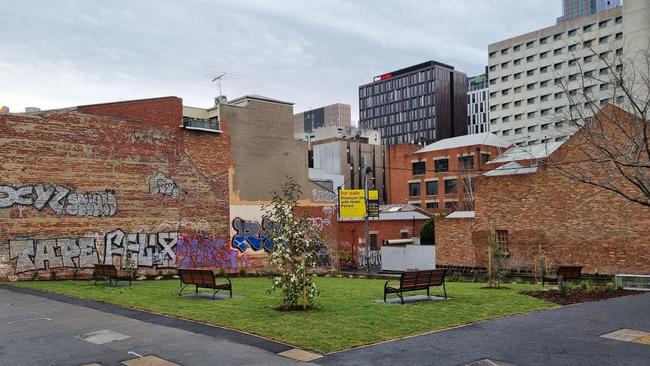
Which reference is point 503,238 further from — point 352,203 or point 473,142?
point 473,142

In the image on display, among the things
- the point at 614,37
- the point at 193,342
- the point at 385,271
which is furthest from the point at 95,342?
the point at 614,37

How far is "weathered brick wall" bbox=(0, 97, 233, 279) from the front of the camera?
73.0 ft

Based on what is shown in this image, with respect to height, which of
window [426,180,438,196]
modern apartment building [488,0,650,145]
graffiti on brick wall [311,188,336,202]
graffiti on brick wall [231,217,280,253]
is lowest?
graffiti on brick wall [231,217,280,253]

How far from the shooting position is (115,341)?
32.2ft

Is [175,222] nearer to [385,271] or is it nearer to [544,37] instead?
[385,271]

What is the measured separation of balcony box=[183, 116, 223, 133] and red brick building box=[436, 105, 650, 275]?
16182 mm

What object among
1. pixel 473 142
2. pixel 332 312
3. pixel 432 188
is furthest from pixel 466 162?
pixel 332 312

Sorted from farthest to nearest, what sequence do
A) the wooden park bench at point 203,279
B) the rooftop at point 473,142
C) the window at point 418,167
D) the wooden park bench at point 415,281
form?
the window at point 418,167
the rooftop at point 473,142
the wooden park bench at point 203,279
the wooden park bench at point 415,281

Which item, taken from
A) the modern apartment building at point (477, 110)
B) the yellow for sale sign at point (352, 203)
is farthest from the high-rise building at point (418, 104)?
the yellow for sale sign at point (352, 203)

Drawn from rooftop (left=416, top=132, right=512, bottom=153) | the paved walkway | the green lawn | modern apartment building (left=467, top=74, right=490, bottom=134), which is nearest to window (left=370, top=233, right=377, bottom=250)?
rooftop (left=416, top=132, right=512, bottom=153)

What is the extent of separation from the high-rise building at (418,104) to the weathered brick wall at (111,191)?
350ft

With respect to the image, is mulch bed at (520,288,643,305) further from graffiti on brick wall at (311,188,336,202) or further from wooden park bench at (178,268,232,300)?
graffiti on brick wall at (311,188,336,202)

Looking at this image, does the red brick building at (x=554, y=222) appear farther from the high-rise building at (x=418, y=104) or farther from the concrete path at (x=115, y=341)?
the high-rise building at (x=418, y=104)

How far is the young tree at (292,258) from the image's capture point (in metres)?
13.2
